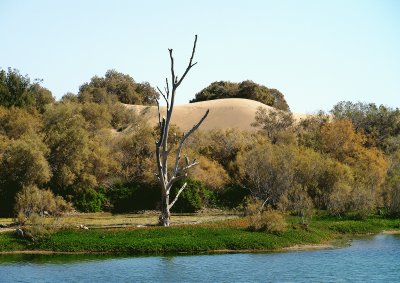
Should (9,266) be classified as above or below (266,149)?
below

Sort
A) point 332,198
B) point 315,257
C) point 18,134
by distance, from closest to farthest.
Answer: point 315,257
point 332,198
point 18,134

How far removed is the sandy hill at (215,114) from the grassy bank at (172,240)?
61.3m

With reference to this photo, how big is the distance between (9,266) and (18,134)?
112 ft

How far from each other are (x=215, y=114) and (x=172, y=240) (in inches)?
3001

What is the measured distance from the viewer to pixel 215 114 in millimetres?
119375

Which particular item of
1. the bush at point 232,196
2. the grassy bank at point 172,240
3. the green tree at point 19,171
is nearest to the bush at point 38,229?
the grassy bank at point 172,240

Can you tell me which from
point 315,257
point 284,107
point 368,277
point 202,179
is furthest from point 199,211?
point 284,107

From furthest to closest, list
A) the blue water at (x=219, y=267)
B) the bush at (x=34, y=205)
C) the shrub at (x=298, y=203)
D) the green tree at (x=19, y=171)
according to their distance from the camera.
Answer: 1. the green tree at (x=19, y=171)
2. the shrub at (x=298, y=203)
3. the bush at (x=34, y=205)
4. the blue water at (x=219, y=267)

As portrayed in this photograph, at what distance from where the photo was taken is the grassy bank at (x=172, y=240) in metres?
43.3

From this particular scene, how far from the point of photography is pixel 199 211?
6469 cm

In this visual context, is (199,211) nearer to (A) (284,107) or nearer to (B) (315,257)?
(B) (315,257)

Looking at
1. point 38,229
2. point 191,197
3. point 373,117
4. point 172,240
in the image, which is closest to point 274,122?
point 373,117

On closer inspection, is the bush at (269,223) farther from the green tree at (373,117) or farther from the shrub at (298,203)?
the green tree at (373,117)

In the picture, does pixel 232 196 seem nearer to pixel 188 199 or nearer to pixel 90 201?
pixel 188 199
